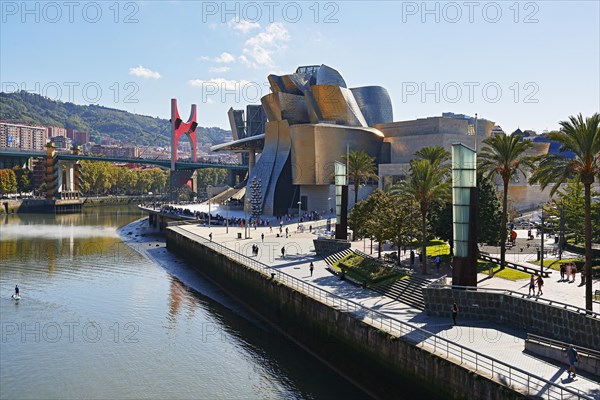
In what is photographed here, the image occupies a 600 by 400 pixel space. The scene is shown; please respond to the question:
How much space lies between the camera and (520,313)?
20781 mm

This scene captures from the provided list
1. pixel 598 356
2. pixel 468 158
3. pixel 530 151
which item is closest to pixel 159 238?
pixel 530 151

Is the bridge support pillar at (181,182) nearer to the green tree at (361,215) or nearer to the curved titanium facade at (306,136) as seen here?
the curved titanium facade at (306,136)

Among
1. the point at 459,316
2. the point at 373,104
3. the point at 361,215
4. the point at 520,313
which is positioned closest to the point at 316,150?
the point at 373,104

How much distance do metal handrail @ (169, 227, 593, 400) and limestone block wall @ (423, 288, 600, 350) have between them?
2.29 meters

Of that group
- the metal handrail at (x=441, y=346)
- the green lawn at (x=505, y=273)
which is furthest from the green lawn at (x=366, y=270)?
the green lawn at (x=505, y=273)

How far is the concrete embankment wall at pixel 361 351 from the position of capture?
642 inches

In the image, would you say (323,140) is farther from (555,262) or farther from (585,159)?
(585,159)

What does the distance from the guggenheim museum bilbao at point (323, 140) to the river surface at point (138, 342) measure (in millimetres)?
26257

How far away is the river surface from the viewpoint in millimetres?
21344

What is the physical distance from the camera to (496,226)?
31562mm

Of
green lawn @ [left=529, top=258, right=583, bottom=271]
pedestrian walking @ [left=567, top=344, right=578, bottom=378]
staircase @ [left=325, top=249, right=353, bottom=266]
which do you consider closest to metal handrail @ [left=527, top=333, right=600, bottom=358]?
pedestrian walking @ [left=567, top=344, right=578, bottom=378]

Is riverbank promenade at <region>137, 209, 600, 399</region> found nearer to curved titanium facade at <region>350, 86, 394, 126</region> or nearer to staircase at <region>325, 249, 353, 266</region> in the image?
staircase at <region>325, 249, 353, 266</region>

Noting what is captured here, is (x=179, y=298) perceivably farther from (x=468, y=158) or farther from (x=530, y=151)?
(x=530, y=151)

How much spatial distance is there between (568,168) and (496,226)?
36.6ft
